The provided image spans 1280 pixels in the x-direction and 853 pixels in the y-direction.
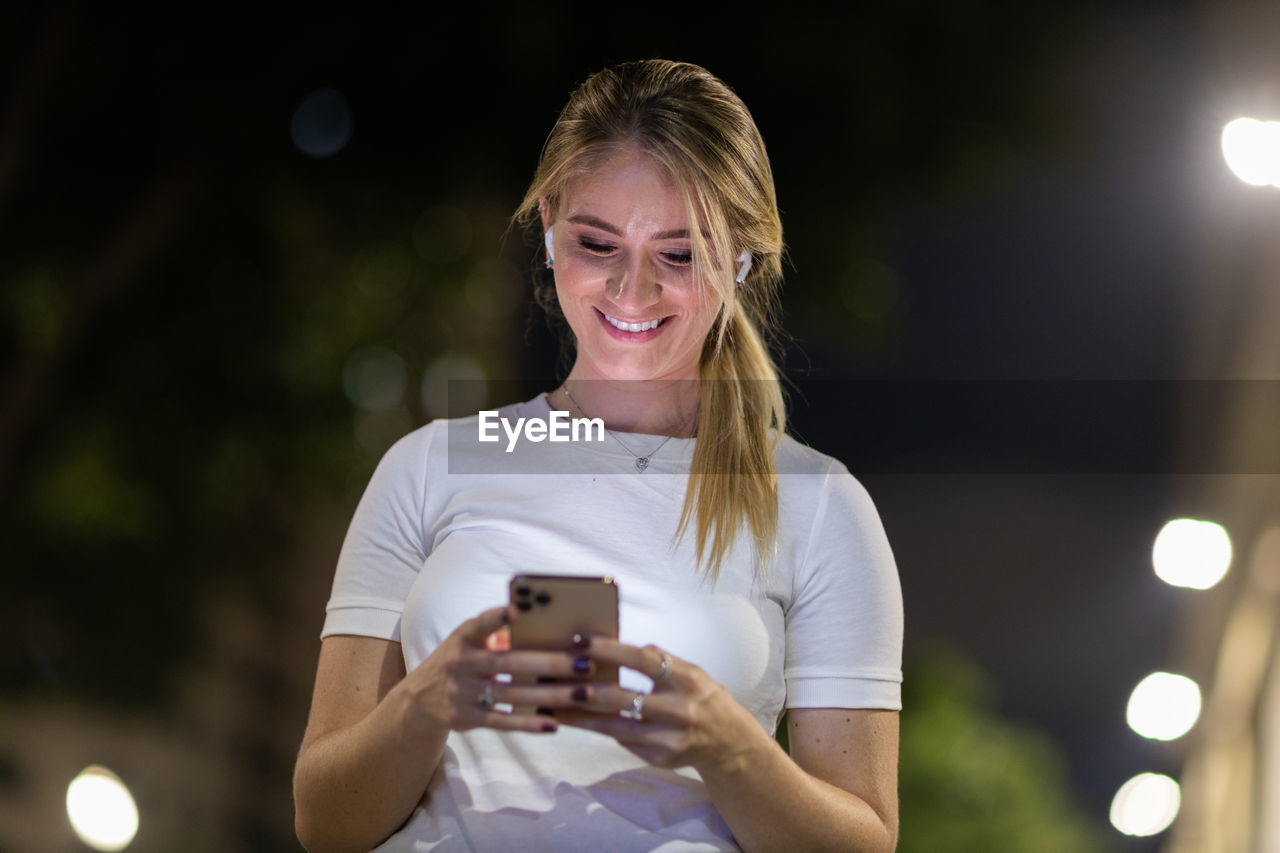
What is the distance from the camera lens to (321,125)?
7.53ft

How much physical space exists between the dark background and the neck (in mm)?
739

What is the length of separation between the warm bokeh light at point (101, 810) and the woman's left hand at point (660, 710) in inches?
65.8

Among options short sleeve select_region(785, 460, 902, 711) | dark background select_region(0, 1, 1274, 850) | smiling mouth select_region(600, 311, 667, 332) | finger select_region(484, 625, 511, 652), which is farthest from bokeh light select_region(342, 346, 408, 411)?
finger select_region(484, 625, 511, 652)

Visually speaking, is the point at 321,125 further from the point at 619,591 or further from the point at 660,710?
the point at 660,710

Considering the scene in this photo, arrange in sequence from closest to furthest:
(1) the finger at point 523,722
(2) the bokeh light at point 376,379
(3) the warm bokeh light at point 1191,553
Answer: (1) the finger at point 523,722
(3) the warm bokeh light at point 1191,553
(2) the bokeh light at point 376,379

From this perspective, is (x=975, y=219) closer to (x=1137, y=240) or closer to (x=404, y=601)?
(x=1137, y=240)

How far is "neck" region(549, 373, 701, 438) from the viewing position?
138 cm

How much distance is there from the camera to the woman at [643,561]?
1.13 meters

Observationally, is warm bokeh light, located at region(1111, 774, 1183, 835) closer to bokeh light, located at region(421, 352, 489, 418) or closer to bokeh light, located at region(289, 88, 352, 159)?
bokeh light, located at region(421, 352, 489, 418)

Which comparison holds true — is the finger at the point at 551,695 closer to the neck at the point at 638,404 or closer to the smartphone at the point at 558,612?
the smartphone at the point at 558,612

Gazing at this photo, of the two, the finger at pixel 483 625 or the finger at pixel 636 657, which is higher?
the finger at pixel 483 625

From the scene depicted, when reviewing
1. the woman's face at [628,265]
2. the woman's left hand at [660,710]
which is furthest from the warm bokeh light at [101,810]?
the woman's left hand at [660,710]

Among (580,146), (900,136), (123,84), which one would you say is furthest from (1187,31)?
(123,84)

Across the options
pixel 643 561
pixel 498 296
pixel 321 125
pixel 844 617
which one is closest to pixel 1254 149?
pixel 844 617
